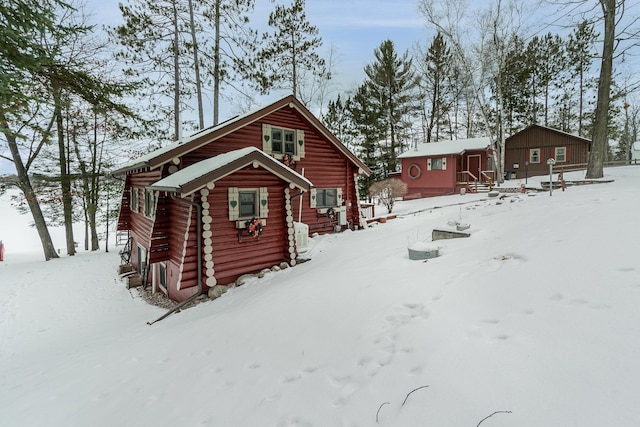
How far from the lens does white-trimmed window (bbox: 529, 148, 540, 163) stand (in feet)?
82.6

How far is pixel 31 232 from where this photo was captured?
1417 inches

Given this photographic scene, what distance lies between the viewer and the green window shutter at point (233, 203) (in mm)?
8844

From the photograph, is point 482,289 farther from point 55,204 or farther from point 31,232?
point 31,232

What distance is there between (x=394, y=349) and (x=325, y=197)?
36.4 ft

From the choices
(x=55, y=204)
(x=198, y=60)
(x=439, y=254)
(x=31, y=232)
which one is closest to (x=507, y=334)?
(x=439, y=254)

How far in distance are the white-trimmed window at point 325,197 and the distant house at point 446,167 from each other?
1237 cm

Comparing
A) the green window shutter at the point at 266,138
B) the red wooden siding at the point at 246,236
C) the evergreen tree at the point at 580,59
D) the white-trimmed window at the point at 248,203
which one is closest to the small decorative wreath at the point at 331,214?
the green window shutter at the point at 266,138

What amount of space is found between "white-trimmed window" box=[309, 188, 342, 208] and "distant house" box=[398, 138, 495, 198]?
12.4m

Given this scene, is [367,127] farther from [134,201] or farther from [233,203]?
[233,203]

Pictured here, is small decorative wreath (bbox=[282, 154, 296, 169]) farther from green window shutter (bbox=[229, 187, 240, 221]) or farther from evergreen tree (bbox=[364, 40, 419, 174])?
evergreen tree (bbox=[364, 40, 419, 174])

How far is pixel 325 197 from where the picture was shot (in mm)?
14266

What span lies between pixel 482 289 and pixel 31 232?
4896cm

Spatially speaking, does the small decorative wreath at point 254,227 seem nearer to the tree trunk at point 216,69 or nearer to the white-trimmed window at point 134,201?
the white-trimmed window at point 134,201

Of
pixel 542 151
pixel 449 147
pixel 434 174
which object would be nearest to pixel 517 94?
pixel 542 151
